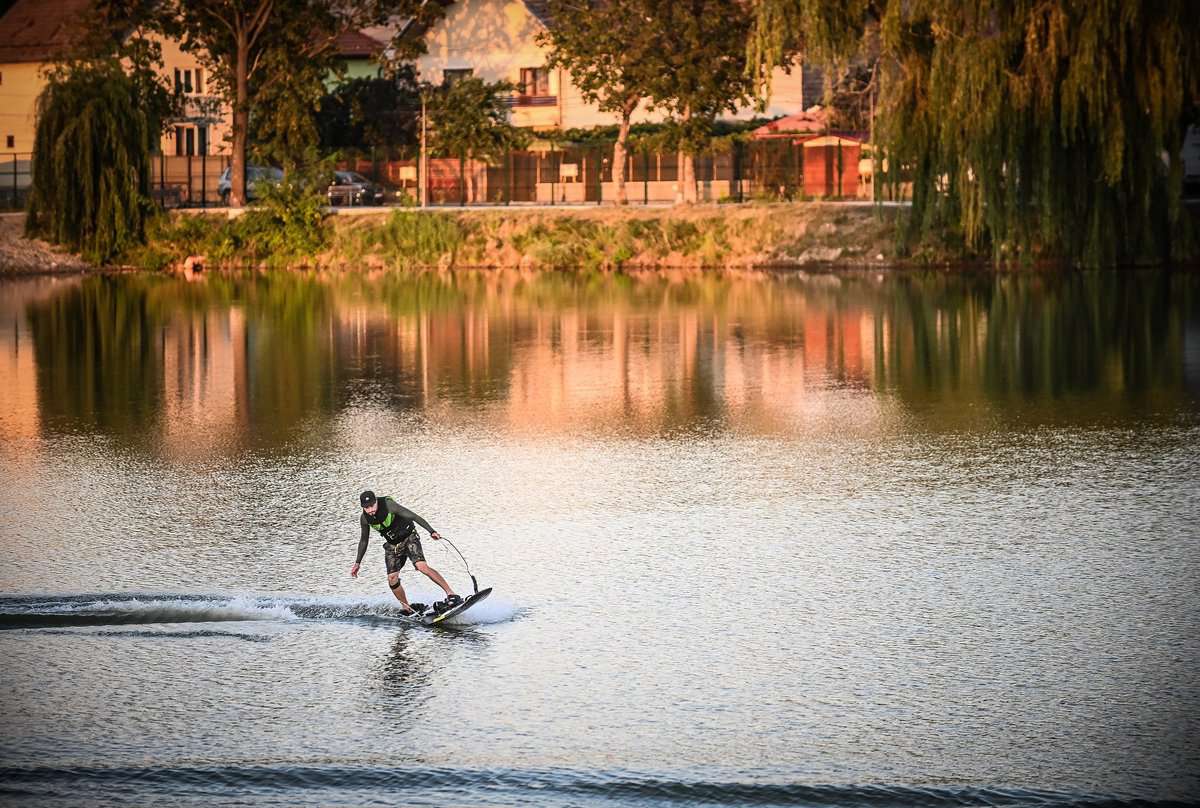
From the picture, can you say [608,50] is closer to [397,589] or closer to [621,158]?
[621,158]

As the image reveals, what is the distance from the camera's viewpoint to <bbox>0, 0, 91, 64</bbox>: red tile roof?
8181cm

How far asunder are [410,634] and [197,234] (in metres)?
46.7

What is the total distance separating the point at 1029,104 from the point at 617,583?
27758 mm

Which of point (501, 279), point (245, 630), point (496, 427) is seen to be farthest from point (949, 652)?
point (501, 279)

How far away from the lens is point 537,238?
174 feet

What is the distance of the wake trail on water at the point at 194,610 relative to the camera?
424 inches

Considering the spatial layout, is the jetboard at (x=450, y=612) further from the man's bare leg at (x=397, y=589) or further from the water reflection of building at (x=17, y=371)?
the water reflection of building at (x=17, y=371)

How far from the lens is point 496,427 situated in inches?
746

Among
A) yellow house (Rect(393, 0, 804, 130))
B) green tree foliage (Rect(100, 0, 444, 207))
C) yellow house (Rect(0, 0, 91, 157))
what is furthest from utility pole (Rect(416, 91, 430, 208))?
yellow house (Rect(0, 0, 91, 157))

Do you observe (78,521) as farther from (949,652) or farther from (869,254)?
(869,254)

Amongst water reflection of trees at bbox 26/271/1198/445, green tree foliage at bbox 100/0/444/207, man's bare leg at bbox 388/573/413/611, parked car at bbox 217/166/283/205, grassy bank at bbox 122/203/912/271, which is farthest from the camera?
parked car at bbox 217/166/283/205

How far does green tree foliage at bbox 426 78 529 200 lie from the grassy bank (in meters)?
10.7

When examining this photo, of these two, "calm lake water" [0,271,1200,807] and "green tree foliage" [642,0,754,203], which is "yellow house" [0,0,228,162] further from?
"calm lake water" [0,271,1200,807]

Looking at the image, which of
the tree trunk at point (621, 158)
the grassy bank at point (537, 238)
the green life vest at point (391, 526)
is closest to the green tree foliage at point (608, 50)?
the tree trunk at point (621, 158)
